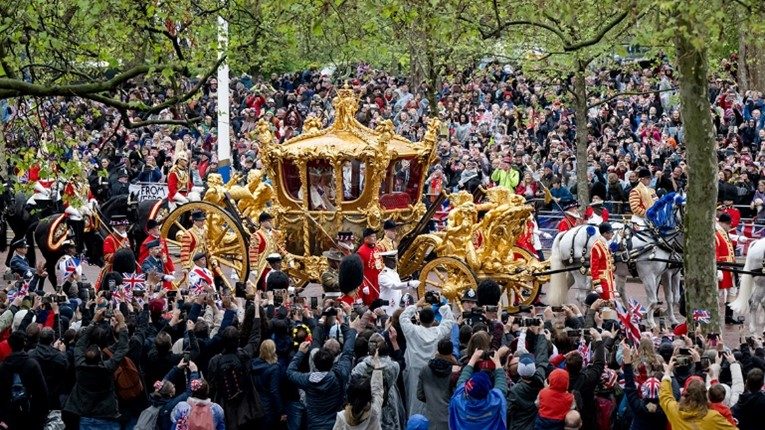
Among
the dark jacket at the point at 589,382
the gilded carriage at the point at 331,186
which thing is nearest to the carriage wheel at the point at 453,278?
the gilded carriage at the point at 331,186

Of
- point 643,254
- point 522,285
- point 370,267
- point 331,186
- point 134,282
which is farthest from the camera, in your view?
point 643,254

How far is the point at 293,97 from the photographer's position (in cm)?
4225

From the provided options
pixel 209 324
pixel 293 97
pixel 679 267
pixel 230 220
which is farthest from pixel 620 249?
pixel 293 97

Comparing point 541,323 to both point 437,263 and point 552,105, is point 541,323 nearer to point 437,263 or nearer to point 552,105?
point 437,263

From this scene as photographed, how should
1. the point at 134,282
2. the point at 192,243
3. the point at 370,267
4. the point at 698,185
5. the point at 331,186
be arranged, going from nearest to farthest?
1. the point at 698,185
2. the point at 134,282
3. the point at 370,267
4. the point at 331,186
5. the point at 192,243

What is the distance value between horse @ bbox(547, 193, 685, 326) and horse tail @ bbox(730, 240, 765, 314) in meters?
1.11

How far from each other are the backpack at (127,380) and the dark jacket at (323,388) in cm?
154

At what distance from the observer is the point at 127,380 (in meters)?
15.8

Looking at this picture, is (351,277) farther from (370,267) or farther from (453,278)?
(453,278)

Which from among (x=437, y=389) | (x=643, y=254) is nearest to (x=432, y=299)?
(x=437, y=389)

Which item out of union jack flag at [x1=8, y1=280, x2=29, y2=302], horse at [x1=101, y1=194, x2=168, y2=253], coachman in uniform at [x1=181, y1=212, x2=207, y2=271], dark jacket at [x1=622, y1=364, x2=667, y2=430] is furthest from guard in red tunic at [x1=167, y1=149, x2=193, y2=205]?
dark jacket at [x1=622, y1=364, x2=667, y2=430]

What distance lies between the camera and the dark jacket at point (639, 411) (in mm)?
13406

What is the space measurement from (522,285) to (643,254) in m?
2.09

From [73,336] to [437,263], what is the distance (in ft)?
21.6
